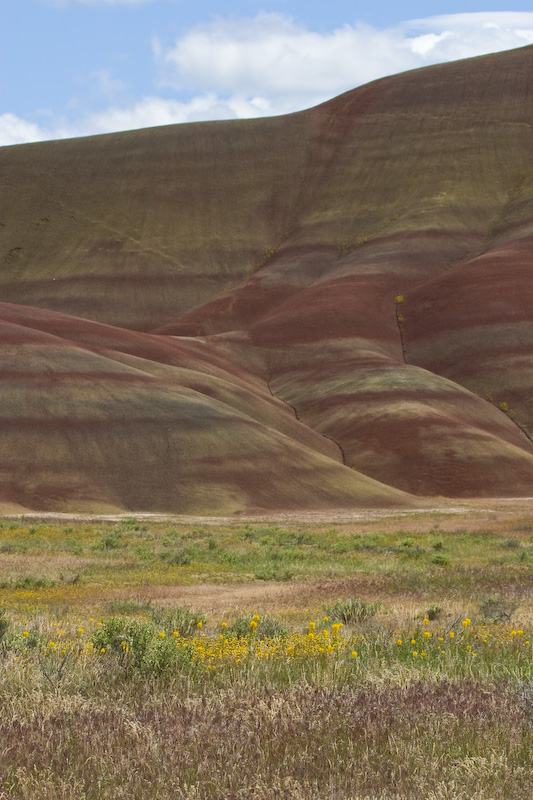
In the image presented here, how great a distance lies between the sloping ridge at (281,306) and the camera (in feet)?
212

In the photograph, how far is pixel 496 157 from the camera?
137625 mm

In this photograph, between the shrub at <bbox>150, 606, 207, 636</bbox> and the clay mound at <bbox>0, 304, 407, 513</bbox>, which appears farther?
the clay mound at <bbox>0, 304, 407, 513</bbox>

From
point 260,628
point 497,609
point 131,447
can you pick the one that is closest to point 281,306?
point 131,447

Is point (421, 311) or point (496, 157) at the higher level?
point (496, 157)

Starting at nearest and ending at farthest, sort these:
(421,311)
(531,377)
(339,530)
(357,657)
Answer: (357,657)
(339,530)
(531,377)
(421,311)

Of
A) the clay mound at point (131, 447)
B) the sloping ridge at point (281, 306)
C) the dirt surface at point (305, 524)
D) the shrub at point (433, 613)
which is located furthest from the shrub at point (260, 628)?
the clay mound at point (131, 447)

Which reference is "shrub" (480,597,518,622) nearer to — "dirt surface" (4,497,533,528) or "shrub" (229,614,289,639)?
"shrub" (229,614,289,639)

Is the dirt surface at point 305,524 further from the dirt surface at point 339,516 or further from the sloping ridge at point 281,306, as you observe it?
the sloping ridge at point 281,306

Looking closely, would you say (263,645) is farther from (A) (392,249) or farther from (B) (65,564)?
(A) (392,249)

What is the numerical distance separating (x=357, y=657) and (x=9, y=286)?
469 ft

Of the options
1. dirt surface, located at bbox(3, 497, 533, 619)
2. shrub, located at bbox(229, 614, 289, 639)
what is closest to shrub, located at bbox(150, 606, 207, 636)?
shrub, located at bbox(229, 614, 289, 639)

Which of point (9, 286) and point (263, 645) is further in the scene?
point (9, 286)

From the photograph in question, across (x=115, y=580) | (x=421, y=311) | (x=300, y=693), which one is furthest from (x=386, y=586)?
(x=421, y=311)

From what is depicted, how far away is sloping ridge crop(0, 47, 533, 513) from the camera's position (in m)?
64.6
